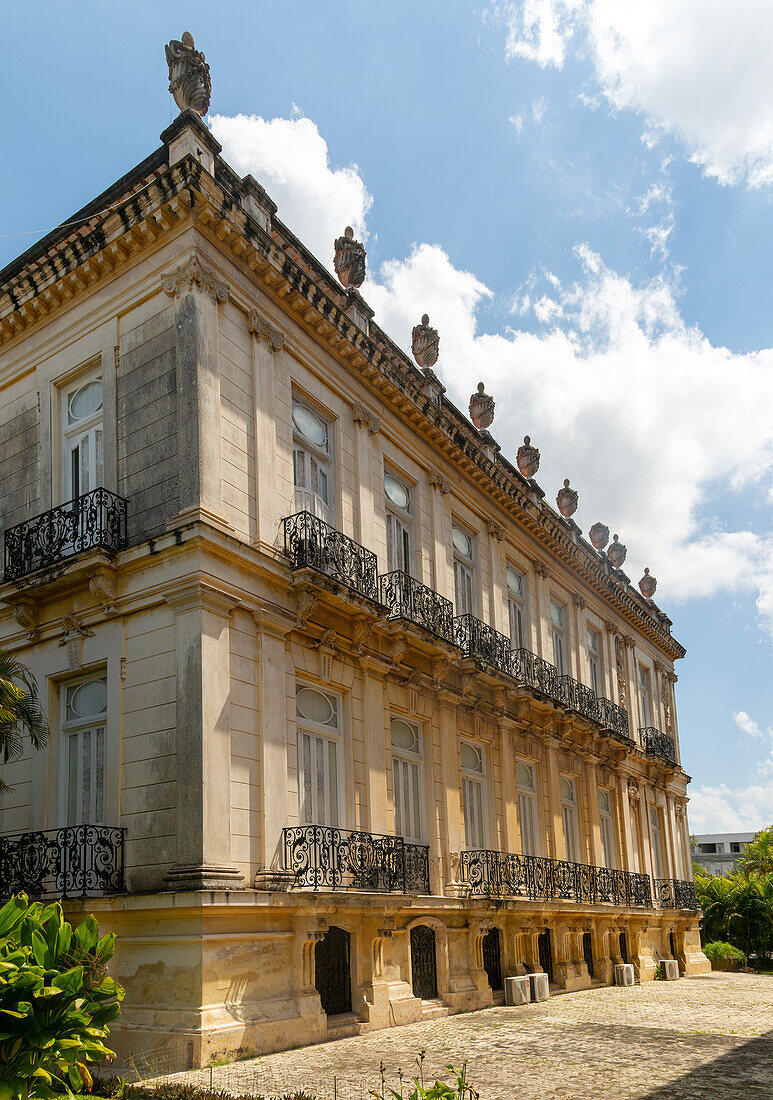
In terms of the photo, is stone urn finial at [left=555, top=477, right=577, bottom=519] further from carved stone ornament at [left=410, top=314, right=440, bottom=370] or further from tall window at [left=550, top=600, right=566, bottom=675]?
carved stone ornament at [left=410, top=314, right=440, bottom=370]

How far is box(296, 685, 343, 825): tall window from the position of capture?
14758mm

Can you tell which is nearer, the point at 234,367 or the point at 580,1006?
the point at 234,367

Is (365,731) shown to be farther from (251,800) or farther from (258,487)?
(258,487)

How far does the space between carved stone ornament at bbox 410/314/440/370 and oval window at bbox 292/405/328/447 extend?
4.85 m

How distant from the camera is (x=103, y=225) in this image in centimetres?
1520

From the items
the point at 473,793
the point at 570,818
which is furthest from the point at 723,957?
the point at 473,793

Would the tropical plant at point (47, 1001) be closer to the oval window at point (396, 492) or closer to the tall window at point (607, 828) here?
the oval window at point (396, 492)

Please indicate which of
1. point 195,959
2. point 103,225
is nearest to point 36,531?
point 103,225

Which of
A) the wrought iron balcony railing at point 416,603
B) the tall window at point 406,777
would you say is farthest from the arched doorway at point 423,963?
the wrought iron balcony railing at point 416,603

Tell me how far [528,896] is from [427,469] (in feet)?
28.6

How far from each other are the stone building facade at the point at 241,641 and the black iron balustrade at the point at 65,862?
0.06m

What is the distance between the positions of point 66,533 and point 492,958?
11.1 m

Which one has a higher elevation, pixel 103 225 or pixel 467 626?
pixel 103 225

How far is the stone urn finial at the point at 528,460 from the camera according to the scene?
27.3 metres
